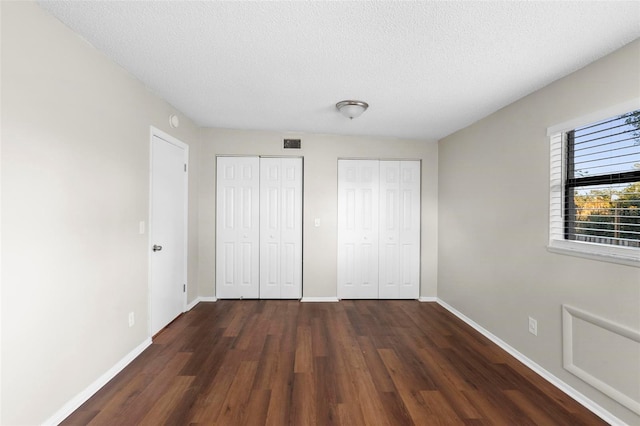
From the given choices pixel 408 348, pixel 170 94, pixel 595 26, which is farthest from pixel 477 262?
pixel 170 94

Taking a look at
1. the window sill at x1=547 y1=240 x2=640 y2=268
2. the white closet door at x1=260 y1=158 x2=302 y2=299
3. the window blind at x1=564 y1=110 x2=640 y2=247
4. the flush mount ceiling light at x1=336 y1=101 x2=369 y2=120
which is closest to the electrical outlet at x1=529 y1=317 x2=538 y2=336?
the window sill at x1=547 y1=240 x2=640 y2=268

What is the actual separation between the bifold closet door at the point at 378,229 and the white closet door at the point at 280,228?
2.06 feet

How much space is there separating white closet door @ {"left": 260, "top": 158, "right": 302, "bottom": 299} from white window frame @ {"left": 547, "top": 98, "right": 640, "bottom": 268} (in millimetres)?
2856

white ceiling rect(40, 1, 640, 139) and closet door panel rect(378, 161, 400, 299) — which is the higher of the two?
white ceiling rect(40, 1, 640, 139)

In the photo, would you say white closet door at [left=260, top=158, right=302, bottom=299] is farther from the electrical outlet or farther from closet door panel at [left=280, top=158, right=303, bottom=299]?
the electrical outlet

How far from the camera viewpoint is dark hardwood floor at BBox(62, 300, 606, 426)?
1807 millimetres

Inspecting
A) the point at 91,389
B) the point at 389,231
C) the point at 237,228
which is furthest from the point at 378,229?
the point at 91,389

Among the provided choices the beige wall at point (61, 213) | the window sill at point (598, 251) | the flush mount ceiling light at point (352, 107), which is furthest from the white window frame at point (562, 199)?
the beige wall at point (61, 213)

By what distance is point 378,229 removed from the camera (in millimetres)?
4195

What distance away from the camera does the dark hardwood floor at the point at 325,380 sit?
1.81m

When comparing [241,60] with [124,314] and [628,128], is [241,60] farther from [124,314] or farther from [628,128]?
[628,128]

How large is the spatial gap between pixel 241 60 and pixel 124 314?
2285mm

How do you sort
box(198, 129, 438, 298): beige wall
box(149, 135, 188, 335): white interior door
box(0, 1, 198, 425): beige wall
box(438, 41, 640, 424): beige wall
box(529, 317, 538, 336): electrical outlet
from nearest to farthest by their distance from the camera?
box(0, 1, 198, 425): beige wall → box(438, 41, 640, 424): beige wall → box(529, 317, 538, 336): electrical outlet → box(149, 135, 188, 335): white interior door → box(198, 129, 438, 298): beige wall

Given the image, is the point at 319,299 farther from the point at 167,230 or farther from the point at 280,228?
the point at 167,230
